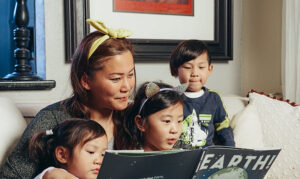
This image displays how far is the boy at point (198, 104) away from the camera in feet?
5.47

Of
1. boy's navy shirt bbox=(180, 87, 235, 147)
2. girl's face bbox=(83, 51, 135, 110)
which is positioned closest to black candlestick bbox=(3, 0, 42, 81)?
girl's face bbox=(83, 51, 135, 110)

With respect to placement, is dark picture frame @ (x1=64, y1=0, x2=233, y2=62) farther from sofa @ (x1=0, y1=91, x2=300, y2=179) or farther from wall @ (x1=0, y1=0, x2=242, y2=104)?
→ sofa @ (x1=0, y1=91, x2=300, y2=179)

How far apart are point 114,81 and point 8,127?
1.45 feet

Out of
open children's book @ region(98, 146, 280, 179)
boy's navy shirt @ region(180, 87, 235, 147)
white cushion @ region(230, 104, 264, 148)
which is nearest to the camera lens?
open children's book @ region(98, 146, 280, 179)

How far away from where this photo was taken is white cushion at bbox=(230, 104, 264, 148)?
178 cm

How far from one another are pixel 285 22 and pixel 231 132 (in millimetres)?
750

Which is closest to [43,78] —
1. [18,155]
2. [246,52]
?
[18,155]

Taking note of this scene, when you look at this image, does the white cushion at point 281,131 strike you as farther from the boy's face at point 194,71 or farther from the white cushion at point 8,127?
the white cushion at point 8,127

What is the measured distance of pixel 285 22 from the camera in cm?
210

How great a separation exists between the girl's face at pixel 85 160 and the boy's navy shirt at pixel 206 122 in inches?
19.5

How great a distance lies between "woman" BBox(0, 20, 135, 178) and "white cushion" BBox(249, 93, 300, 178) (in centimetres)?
79

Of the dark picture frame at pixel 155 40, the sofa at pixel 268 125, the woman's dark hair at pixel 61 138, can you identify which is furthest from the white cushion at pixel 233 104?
the woman's dark hair at pixel 61 138

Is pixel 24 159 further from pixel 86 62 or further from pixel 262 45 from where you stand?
pixel 262 45

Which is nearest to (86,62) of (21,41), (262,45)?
(21,41)
